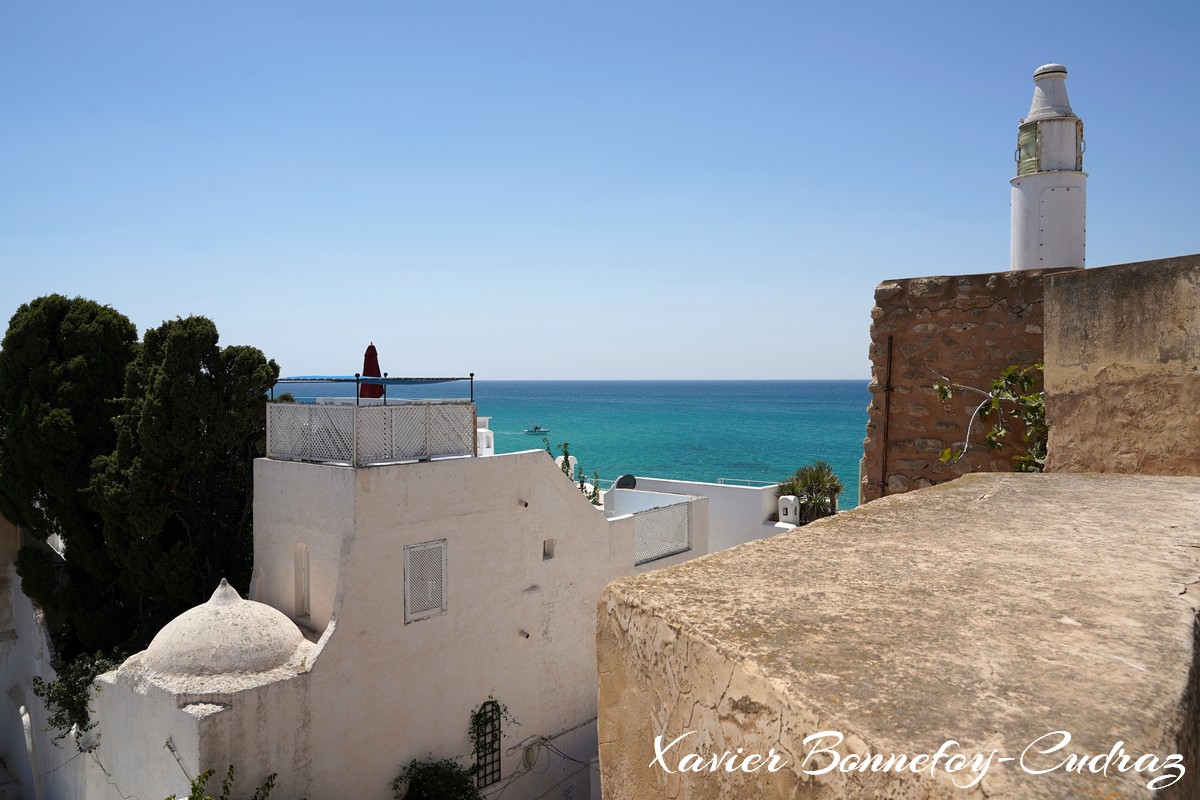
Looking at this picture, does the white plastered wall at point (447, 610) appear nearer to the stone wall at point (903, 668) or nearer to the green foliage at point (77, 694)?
the green foliage at point (77, 694)

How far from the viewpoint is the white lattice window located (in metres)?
11.2

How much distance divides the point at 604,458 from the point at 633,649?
280 feet

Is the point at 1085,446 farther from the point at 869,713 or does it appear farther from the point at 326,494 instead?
the point at 326,494

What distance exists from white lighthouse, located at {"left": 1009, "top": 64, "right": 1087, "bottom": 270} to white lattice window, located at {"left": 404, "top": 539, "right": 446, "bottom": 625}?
806cm

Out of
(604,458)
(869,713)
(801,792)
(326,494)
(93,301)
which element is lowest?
(604,458)

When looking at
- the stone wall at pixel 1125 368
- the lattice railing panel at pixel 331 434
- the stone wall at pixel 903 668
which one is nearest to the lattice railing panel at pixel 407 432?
the lattice railing panel at pixel 331 434

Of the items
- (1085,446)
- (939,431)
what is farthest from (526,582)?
(1085,446)

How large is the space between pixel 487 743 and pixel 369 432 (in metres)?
5.22

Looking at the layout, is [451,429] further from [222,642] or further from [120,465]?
[120,465]

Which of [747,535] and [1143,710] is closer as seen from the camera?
[1143,710]

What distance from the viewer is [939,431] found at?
6340 mm

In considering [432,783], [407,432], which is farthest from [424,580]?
[432,783]

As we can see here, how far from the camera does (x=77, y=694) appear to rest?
11.3 m

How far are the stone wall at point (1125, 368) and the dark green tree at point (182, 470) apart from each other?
1159 cm
